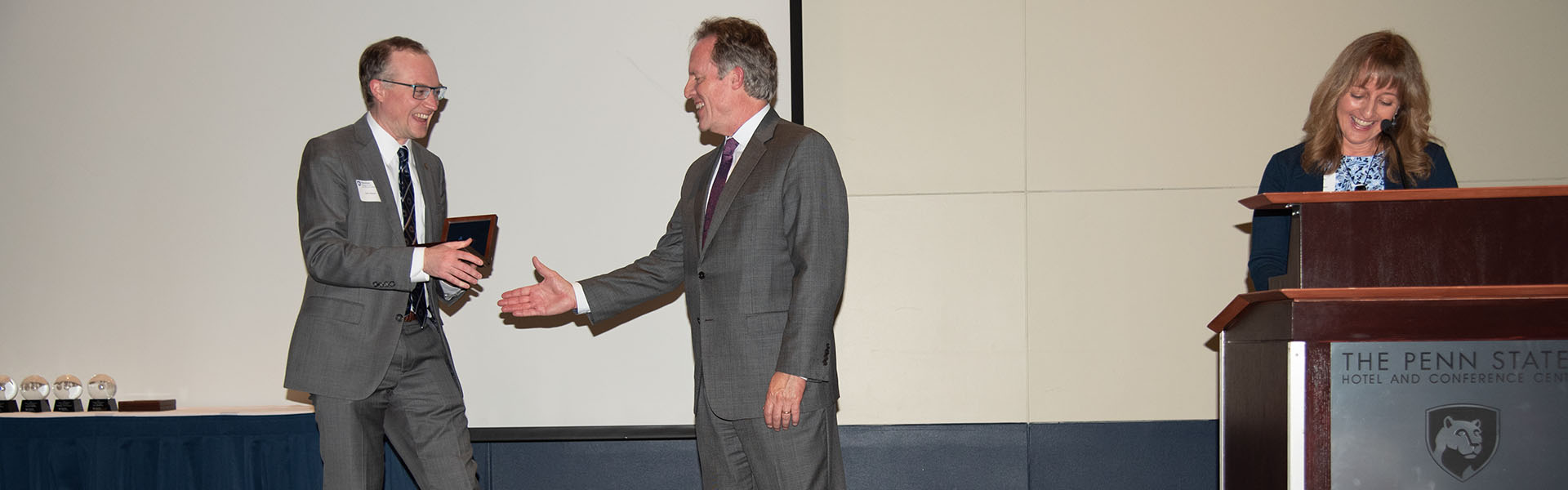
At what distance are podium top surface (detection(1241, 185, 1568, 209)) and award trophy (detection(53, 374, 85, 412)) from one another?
4170 mm

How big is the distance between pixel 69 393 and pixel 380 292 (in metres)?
1.95

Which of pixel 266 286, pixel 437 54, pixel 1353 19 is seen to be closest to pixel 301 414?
pixel 266 286

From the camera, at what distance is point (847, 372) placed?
4.09m

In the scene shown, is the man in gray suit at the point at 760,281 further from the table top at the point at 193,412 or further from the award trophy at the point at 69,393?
the award trophy at the point at 69,393

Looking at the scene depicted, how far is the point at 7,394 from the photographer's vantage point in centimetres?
407

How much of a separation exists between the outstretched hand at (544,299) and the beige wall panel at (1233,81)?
1.89 m

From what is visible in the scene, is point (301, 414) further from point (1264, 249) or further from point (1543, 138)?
point (1543, 138)

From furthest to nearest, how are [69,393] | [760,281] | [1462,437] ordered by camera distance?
1. [69,393]
2. [760,281]
3. [1462,437]

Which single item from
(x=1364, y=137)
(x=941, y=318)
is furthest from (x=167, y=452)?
(x=1364, y=137)

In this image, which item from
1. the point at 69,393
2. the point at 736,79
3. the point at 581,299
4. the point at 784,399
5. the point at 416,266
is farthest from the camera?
the point at 69,393

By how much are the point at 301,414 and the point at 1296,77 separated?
3.94m

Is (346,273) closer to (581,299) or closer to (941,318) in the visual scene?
(581,299)

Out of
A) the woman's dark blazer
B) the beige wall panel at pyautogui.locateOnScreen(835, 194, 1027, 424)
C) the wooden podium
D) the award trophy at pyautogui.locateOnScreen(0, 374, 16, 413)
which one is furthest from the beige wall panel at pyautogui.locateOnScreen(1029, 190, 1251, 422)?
the award trophy at pyautogui.locateOnScreen(0, 374, 16, 413)

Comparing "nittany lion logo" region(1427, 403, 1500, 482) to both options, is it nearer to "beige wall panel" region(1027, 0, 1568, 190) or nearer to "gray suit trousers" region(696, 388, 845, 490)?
"gray suit trousers" region(696, 388, 845, 490)
